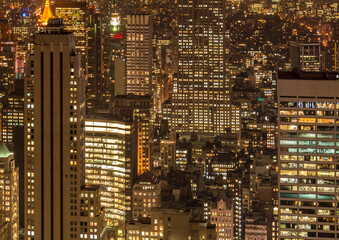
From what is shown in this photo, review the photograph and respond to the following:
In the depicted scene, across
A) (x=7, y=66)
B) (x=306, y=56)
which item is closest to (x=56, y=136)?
(x=7, y=66)

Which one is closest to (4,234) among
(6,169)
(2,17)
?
(6,169)

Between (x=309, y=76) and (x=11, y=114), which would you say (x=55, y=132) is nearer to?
(x=309, y=76)

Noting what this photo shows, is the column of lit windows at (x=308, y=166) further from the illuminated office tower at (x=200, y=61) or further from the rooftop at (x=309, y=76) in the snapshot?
the illuminated office tower at (x=200, y=61)

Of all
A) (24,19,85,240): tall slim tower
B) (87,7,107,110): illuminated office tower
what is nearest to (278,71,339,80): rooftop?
(24,19,85,240): tall slim tower

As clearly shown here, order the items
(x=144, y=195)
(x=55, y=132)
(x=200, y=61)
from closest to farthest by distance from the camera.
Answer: (x=55, y=132) < (x=144, y=195) < (x=200, y=61)

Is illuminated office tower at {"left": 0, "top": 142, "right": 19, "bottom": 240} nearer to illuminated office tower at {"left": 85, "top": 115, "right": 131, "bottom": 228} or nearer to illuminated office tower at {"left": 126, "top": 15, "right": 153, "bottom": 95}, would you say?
illuminated office tower at {"left": 85, "top": 115, "right": 131, "bottom": 228}

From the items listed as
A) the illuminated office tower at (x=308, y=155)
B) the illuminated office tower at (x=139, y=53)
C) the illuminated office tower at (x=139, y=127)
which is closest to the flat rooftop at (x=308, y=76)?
the illuminated office tower at (x=308, y=155)

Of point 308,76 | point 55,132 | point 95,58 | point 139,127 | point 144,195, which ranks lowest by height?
point 144,195
